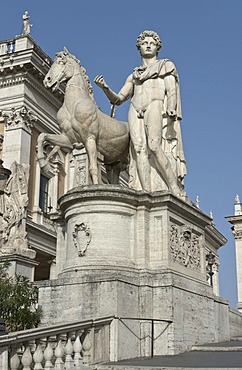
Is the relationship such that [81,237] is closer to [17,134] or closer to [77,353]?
[77,353]

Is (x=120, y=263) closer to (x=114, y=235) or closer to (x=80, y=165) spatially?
(x=114, y=235)

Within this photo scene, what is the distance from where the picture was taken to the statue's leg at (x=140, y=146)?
1196cm

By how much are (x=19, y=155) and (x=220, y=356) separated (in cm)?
2217

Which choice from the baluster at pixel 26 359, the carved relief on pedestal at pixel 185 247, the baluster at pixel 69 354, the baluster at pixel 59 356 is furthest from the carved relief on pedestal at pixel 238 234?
the baluster at pixel 26 359

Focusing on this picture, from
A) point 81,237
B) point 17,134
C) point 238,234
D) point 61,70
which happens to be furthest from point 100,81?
point 238,234

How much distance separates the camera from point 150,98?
492 inches

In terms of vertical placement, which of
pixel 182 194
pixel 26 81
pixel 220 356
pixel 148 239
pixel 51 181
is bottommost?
pixel 220 356

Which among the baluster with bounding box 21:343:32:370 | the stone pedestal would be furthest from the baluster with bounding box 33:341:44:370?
the stone pedestal

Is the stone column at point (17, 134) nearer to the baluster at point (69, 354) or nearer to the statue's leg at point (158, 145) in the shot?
the statue's leg at point (158, 145)

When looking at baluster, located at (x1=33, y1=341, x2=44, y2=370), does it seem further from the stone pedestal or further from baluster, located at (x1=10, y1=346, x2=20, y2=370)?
the stone pedestal

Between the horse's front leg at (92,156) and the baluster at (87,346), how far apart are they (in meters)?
4.06

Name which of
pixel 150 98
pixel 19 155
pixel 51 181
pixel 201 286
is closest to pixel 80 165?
pixel 150 98

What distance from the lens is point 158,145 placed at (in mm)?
11953

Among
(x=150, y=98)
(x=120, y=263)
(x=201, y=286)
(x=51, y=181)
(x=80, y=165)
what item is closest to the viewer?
(x=120, y=263)
